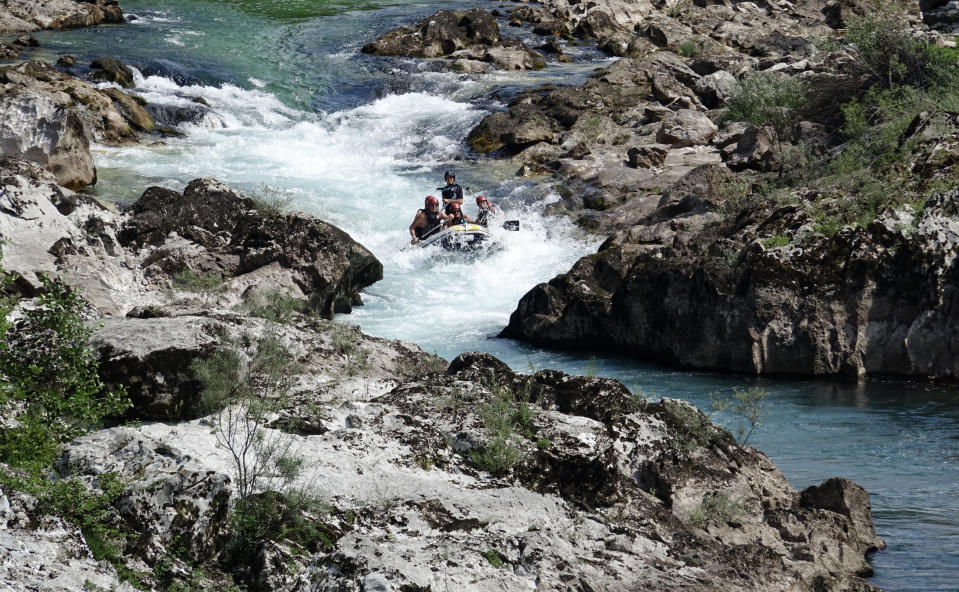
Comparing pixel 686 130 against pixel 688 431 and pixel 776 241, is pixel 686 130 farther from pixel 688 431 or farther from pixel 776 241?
pixel 688 431

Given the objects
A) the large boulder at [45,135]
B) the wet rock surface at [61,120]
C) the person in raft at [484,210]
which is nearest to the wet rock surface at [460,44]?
the wet rock surface at [61,120]

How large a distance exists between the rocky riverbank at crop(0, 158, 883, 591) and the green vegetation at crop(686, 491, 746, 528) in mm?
12

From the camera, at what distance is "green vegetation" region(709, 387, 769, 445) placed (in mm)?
6500

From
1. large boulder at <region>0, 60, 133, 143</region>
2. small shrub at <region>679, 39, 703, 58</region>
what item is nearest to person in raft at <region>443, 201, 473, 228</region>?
large boulder at <region>0, 60, 133, 143</region>

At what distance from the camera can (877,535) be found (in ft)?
18.4

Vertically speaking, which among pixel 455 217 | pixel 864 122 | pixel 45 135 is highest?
pixel 864 122

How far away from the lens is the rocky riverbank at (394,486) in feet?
12.1

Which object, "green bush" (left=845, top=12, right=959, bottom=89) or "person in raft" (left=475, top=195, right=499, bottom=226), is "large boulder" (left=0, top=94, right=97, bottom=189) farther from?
"green bush" (left=845, top=12, right=959, bottom=89)

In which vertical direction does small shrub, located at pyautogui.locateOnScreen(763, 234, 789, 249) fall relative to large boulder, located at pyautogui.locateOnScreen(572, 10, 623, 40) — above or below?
below

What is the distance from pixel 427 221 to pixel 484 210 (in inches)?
53.8

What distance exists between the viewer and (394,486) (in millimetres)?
4473

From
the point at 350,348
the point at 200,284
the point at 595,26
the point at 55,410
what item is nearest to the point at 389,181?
the point at 200,284

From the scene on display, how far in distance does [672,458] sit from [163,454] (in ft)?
9.78

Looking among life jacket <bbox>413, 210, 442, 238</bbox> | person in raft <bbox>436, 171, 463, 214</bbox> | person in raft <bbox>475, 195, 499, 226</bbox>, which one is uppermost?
person in raft <bbox>436, 171, 463, 214</bbox>
